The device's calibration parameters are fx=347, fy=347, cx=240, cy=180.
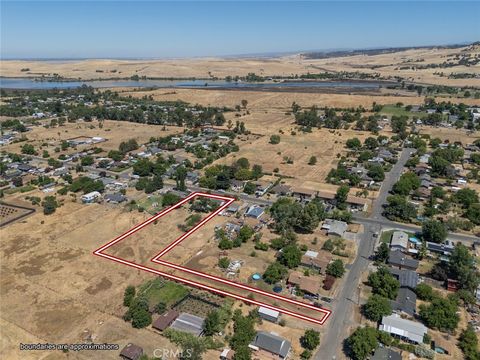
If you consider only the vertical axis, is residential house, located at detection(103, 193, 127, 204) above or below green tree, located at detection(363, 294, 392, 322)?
above

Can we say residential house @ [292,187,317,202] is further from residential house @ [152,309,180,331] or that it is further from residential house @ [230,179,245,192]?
residential house @ [152,309,180,331]

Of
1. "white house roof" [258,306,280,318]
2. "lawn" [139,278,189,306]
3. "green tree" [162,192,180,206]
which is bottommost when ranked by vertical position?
"lawn" [139,278,189,306]

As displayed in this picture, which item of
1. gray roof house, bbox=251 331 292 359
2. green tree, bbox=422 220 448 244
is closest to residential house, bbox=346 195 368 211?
green tree, bbox=422 220 448 244

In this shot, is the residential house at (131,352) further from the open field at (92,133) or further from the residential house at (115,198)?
the open field at (92,133)

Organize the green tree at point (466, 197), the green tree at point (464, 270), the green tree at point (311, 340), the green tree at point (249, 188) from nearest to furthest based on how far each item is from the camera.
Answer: the green tree at point (311, 340) → the green tree at point (464, 270) → the green tree at point (466, 197) → the green tree at point (249, 188)

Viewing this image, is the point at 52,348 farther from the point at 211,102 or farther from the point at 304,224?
the point at 211,102

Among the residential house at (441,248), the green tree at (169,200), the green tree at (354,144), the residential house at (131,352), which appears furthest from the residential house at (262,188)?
the residential house at (131,352)

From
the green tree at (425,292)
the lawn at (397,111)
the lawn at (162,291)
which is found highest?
the lawn at (397,111)
